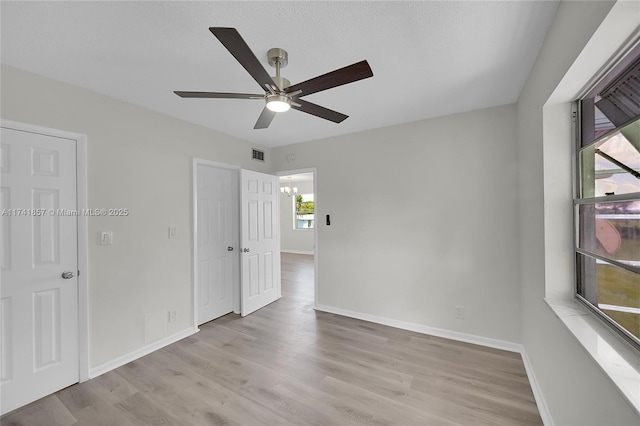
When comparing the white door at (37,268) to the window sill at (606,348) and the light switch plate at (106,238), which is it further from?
the window sill at (606,348)

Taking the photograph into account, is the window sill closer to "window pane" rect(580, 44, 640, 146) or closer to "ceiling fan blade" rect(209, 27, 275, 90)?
"window pane" rect(580, 44, 640, 146)

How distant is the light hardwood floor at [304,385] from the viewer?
1750 millimetres

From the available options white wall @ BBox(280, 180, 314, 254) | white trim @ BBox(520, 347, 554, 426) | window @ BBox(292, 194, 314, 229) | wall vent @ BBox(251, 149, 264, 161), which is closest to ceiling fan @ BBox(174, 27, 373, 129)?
wall vent @ BBox(251, 149, 264, 161)

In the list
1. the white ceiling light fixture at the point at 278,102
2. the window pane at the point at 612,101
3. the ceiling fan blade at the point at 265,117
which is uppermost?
the ceiling fan blade at the point at 265,117

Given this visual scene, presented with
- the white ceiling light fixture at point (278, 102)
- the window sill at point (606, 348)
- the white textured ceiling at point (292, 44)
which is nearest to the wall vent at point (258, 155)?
the white textured ceiling at point (292, 44)

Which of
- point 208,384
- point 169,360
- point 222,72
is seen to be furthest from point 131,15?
point 169,360

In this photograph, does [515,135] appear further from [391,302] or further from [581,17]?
[391,302]

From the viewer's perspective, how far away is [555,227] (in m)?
1.63

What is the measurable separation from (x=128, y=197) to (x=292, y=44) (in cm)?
211

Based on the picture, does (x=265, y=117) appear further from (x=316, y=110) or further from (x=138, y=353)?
(x=138, y=353)

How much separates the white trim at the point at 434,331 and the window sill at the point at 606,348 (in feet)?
4.32

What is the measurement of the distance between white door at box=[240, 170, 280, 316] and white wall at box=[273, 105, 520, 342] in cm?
84

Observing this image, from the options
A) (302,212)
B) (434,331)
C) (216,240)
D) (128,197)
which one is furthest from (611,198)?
(302,212)

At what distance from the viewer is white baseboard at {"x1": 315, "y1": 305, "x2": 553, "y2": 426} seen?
174 centimetres
